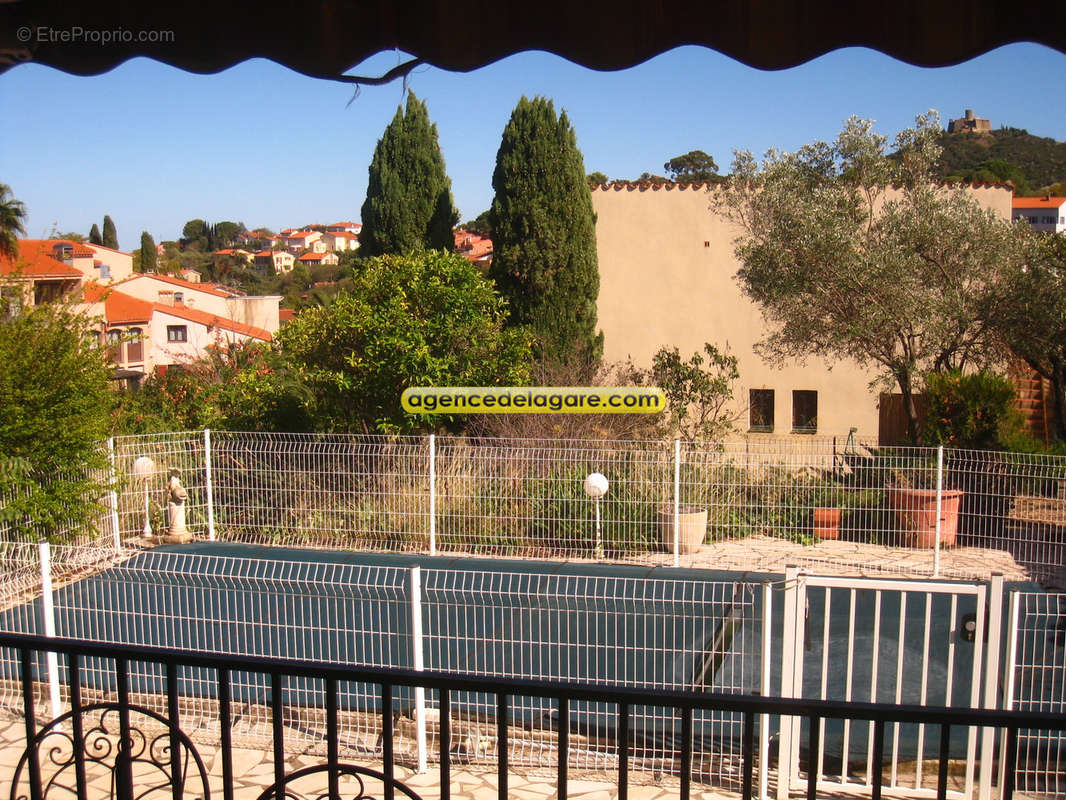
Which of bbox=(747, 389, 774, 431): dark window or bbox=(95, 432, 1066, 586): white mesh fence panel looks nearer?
bbox=(95, 432, 1066, 586): white mesh fence panel

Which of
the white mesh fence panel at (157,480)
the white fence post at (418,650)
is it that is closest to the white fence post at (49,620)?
the white fence post at (418,650)

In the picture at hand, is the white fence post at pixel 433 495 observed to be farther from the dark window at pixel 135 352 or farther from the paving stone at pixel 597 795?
the dark window at pixel 135 352

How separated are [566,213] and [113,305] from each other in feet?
77.4

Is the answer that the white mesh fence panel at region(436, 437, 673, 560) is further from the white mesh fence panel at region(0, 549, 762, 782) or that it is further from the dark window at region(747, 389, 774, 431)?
the dark window at region(747, 389, 774, 431)

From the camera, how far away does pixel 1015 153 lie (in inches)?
1191

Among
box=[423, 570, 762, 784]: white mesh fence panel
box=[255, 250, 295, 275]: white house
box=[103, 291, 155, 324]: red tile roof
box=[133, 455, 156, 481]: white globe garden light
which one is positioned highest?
box=[255, 250, 295, 275]: white house

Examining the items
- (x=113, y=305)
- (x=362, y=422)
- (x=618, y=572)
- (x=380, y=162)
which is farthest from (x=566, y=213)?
(x=113, y=305)

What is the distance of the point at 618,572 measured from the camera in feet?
25.5

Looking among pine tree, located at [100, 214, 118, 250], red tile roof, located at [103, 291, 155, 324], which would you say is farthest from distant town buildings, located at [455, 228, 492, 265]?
pine tree, located at [100, 214, 118, 250]

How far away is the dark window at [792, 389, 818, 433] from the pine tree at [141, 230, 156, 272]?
46.1 metres

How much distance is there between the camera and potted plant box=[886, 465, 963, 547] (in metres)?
7.95

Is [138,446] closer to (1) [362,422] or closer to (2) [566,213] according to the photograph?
(1) [362,422]

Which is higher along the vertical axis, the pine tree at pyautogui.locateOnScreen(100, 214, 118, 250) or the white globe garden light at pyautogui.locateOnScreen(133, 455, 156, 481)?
the pine tree at pyautogui.locateOnScreen(100, 214, 118, 250)

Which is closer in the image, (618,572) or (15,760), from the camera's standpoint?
(15,760)
